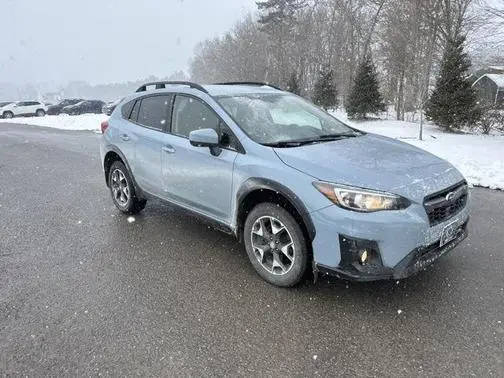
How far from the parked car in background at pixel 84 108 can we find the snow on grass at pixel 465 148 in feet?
84.6

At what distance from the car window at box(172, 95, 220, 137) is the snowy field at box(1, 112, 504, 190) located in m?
5.52

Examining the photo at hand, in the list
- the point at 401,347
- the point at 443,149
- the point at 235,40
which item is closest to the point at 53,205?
the point at 401,347

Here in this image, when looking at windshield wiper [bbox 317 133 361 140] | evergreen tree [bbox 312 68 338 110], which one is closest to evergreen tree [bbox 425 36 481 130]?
evergreen tree [bbox 312 68 338 110]

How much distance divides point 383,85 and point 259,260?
122ft

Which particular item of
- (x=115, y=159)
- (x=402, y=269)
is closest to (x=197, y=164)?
(x=115, y=159)

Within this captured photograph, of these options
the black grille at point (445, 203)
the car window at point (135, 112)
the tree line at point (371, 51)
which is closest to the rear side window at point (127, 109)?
the car window at point (135, 112)

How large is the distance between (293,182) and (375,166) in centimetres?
68

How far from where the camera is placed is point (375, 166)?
132 inches

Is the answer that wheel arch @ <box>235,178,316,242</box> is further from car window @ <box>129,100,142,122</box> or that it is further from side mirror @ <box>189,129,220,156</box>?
car window @ <box>129,100,142,122</box>

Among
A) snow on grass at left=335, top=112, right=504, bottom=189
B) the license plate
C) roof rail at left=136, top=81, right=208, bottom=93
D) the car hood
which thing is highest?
roof rail at left=136, top=81, right=208, bottom=93

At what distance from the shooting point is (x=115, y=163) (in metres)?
5.70

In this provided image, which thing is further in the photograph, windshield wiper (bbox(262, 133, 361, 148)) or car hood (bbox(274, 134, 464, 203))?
windshield wiper (bbox(262, 133, 361, 148))

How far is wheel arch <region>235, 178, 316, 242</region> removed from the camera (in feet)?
10.7

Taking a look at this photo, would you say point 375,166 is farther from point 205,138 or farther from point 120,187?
point 120,187
